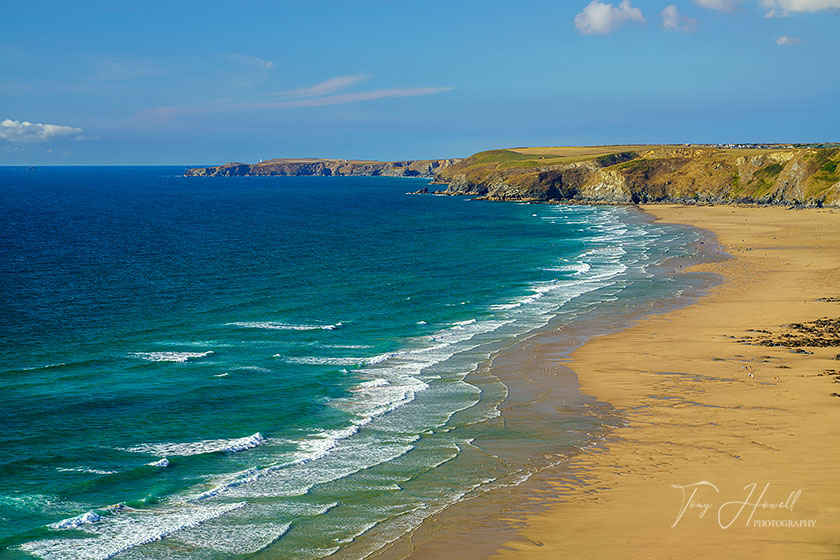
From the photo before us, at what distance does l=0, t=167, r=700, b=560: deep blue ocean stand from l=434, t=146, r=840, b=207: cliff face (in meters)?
64.8

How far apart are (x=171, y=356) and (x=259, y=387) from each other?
8.19 meters

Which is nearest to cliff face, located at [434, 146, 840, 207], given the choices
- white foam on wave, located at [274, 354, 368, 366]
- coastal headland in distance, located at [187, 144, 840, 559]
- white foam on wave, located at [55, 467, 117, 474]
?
coastal headland in distance, located at [187, 144, 840, 559]

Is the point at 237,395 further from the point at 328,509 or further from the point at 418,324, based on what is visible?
the point at 418,324

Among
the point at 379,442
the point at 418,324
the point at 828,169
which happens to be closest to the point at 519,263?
the point at 418,324

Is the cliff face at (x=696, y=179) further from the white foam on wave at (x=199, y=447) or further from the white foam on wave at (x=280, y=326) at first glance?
the white foam on wave at (x=199, y=447)

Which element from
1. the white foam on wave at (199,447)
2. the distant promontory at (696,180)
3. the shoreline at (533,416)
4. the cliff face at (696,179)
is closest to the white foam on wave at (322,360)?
the shoreline at (533,416)

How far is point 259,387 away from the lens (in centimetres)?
3612

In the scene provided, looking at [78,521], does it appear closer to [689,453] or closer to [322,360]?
Answer: [322,360]

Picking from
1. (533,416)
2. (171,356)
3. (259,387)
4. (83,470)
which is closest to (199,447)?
(83,470)

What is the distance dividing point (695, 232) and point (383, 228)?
4960 cm

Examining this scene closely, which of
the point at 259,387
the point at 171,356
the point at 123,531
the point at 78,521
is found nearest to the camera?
the point at 123,531

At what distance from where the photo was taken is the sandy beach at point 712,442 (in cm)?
1970

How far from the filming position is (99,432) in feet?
98.3

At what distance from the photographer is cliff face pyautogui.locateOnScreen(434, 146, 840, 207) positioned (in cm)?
13700
